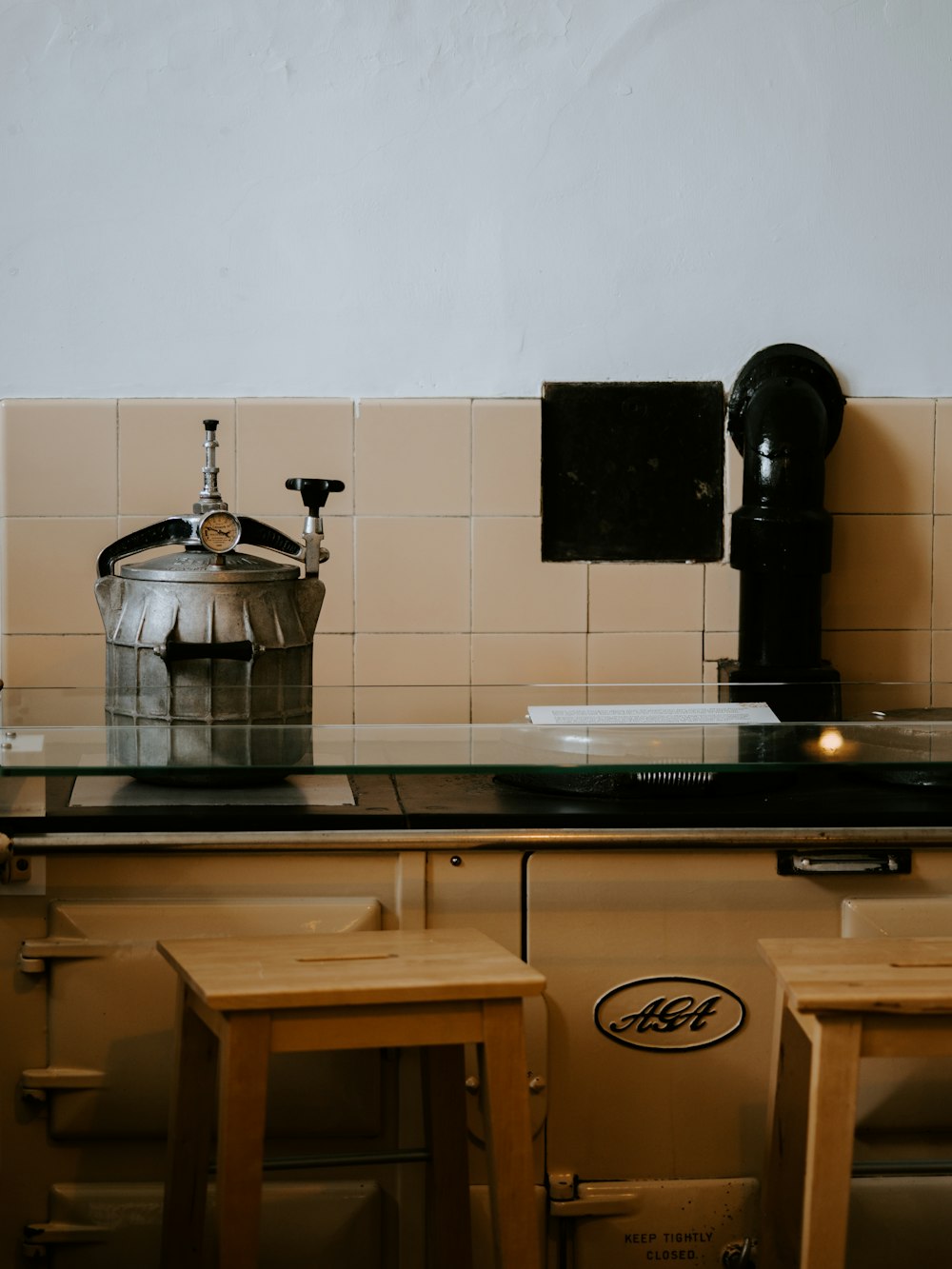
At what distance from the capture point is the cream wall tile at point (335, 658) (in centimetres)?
249

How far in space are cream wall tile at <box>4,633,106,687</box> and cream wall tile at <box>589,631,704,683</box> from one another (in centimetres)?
92

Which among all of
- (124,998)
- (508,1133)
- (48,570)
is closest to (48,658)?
(48,570)

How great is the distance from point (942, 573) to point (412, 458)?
3.36ft

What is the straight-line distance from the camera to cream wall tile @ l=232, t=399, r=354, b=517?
245 centimetres

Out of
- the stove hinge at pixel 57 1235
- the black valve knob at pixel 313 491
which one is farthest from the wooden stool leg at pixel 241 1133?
the black valve knob at pixel 313 491

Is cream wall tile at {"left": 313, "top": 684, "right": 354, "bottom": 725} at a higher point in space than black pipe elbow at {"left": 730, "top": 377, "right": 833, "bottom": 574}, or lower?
lower

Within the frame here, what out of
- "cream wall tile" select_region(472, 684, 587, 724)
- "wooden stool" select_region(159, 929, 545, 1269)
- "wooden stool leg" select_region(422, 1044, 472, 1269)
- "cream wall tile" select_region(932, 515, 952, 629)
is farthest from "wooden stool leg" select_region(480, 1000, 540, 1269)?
"cream wall tile" select_region(932, 515, 952, 629)

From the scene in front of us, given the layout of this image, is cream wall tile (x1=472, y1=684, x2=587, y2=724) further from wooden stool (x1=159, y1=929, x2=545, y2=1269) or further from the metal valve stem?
the metal valve stem

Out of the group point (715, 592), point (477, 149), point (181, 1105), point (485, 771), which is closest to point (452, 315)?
point (477, 149)

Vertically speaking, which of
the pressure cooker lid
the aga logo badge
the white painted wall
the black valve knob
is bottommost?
the aga logo badge

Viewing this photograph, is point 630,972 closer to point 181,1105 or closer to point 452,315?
point 181,1105

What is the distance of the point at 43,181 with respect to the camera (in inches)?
94.9

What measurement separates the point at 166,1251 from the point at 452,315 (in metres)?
1.62

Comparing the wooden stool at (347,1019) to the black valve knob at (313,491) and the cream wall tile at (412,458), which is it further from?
the cream wall tile at (412,458)
